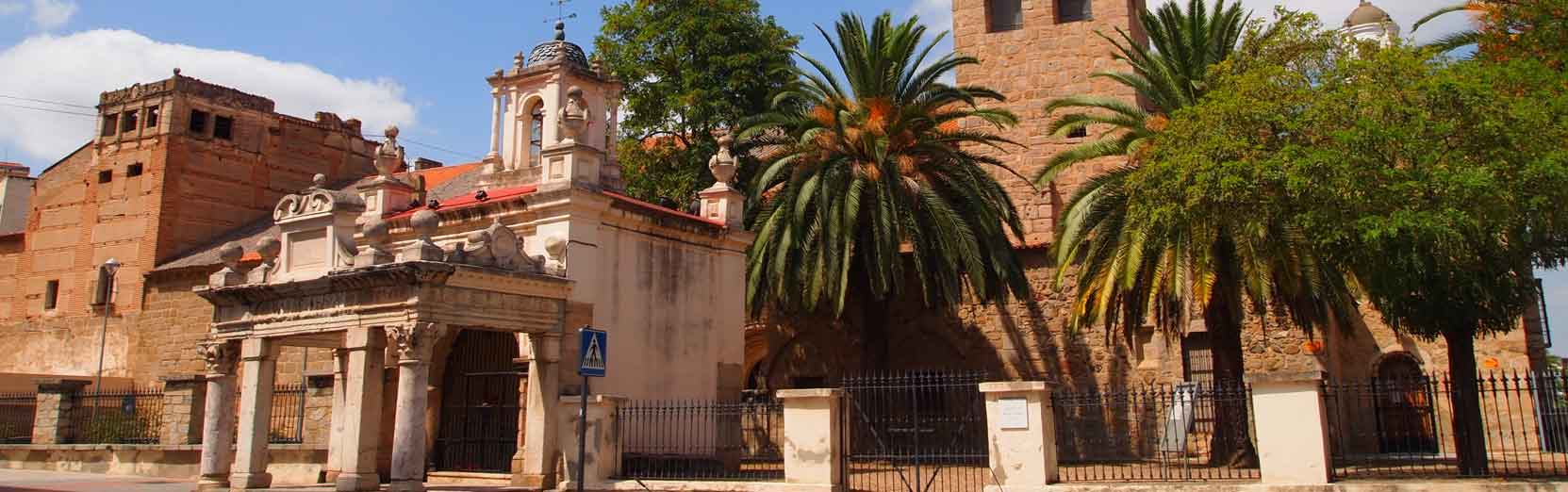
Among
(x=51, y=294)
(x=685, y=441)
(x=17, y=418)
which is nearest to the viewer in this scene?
(x=685, y=441)

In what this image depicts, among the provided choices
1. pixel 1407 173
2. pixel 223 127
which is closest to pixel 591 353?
pixel 1407 173

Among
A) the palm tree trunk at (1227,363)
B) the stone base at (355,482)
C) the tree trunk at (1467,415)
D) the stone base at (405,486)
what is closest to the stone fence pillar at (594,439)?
the stone base at (405,486)

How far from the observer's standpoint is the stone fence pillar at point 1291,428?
448 inches

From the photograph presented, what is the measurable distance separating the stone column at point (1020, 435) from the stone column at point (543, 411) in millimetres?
5243

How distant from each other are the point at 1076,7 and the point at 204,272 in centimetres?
2337

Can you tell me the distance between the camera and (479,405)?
17.4 m

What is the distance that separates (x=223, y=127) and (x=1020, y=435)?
30.5 m

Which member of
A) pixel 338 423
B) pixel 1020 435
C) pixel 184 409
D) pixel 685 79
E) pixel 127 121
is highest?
pixel 127 121

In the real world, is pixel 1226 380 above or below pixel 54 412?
above

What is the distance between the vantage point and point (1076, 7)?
97.3 feet

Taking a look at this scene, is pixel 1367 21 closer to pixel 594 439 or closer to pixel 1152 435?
pixel 1152 435

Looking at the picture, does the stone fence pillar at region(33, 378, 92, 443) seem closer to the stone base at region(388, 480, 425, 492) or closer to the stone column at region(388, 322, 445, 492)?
the stone column at region(388, 322, 445, 492)

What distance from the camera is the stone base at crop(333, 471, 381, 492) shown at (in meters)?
14.1

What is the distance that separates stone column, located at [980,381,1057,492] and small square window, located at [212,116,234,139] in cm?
2982
